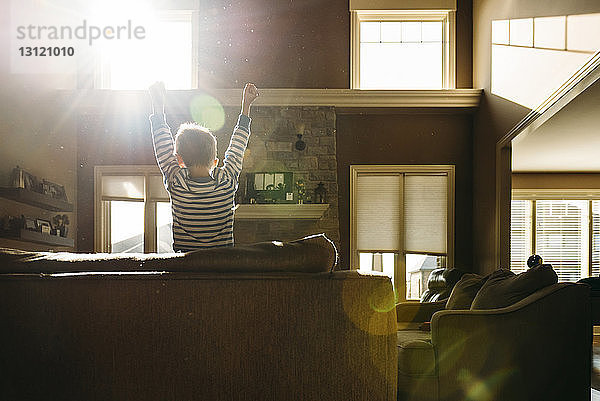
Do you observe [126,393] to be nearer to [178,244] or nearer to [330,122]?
[178,244]

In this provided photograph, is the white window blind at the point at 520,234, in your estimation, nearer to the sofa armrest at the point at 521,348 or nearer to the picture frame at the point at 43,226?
the picture frame at the point at 43,226

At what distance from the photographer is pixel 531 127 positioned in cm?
512

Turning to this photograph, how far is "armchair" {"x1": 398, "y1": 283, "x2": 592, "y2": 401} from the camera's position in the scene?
8.39 feet

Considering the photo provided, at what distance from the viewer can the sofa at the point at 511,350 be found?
101 inches

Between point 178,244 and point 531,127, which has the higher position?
point 531,127

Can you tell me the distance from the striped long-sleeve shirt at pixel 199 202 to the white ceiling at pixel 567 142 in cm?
330

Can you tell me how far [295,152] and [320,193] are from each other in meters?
0.56

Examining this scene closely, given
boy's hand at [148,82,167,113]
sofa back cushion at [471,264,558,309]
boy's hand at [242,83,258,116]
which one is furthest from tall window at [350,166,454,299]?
boy's hand at [148,82,167,113]

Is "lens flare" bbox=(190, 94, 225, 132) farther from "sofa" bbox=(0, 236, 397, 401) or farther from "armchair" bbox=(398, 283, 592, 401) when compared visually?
"sofa" bbox=(0, 236, 397, 401)

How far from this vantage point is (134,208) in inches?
297

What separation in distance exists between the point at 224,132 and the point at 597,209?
6492 mm

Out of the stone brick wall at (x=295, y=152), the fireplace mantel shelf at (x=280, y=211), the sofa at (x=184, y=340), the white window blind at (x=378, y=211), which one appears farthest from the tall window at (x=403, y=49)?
→ the sofa at (x=184, y=340)

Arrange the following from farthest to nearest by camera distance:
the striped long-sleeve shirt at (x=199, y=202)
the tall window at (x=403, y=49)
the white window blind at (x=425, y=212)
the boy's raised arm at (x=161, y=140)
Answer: the tall window at (x=403, y=49)
the white window blind at (x=425, y=212)
the boy's raised arm at (x=161, y=140)
the striped long-sleeve shirt at (x=199, y=202)

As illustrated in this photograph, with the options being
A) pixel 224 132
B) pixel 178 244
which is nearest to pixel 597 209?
pixel 224 132
